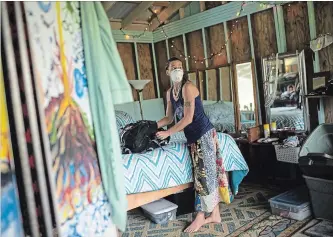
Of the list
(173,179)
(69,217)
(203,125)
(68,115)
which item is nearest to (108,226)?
(69,217)

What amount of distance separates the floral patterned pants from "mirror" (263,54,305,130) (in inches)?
51.1

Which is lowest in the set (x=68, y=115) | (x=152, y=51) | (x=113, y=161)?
(x=113, y=161)

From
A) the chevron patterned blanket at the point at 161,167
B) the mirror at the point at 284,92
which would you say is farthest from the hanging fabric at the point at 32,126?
the mirror at the point at 284,92

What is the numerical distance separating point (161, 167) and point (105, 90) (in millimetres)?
1519

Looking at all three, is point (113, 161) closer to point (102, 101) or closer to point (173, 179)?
point (102, 101)

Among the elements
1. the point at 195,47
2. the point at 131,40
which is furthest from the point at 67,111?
the point at 131,40

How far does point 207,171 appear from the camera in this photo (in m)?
2.90

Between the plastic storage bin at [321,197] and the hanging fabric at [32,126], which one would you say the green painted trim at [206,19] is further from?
the hanging fabric at [32,126]

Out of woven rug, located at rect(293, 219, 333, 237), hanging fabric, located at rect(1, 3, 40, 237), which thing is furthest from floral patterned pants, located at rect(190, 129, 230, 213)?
hanging fabric, located at rect(1, 3, 40, 237)

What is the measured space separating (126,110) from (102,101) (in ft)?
12.3

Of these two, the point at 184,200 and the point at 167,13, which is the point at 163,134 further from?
the point at 167,13

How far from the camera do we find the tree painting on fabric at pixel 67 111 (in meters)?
→ 1.31

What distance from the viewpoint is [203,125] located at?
2.90 meters

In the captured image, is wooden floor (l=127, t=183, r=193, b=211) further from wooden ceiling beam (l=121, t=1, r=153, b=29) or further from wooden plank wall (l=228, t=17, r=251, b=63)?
wooden ceiling beam (l=121, t=1, r=153, b=29)
